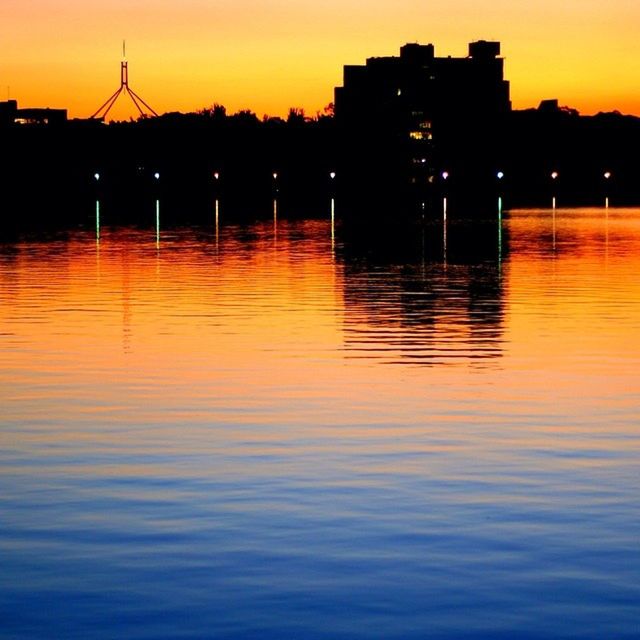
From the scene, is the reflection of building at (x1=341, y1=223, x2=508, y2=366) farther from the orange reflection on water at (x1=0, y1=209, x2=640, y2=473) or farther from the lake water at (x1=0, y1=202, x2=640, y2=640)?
the lake water at (x1=0, y1=202, x2=640, y2=640)

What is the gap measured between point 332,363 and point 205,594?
1457cm

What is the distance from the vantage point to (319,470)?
16.3 m

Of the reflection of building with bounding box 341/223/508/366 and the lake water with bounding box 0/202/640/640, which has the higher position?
the reflection of building with bounding box 341/223/508/366

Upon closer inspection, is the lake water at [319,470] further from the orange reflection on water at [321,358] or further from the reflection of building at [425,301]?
the reflection of building at [425,301]

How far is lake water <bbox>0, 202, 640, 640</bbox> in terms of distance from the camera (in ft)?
37.1

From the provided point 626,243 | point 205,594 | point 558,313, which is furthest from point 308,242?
point 205,594

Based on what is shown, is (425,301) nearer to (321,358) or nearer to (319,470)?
(321,358)

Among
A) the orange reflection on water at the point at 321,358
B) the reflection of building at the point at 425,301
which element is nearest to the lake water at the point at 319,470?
the orange reflection on water at the point at 321,358

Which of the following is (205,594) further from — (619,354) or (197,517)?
(619,354)

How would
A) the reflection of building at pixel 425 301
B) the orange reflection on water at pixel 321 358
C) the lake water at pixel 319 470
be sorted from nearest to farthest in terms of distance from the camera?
1. the lake water at pixel 319 470
2. the orange reflection on water at pixel 321 358
3. the reflection of building at pixel 425 301

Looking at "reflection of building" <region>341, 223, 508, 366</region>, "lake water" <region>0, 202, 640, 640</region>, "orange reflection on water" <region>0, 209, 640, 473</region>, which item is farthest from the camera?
"reflection of building" <region>341, 223, 508, 366</region>

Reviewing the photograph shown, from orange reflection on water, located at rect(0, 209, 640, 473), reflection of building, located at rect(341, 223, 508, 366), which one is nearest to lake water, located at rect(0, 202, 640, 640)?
orange reflection on water, located at rect(0, 209, 640, 473)

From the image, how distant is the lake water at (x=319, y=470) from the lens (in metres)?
11.3

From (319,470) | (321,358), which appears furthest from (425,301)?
(319,470)
